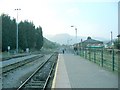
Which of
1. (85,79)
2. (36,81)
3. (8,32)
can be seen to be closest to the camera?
(85,79)

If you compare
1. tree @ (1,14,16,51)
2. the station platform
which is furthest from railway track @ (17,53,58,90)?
tree @ (1,14,16,51)

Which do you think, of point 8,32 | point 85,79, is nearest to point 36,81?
point 85,79

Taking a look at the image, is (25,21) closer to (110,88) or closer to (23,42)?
(23,42)

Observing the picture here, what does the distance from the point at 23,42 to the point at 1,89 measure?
82.6 m

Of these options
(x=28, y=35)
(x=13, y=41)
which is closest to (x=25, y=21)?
(x=28, y=35)

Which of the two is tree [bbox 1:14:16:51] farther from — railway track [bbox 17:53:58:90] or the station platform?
the station platform

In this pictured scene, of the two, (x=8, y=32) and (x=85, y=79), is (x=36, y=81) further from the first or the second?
(x=8, y=32)

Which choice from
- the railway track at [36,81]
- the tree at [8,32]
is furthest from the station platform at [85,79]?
the tree at [8,32]

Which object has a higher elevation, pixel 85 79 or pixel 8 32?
pixel 8 32

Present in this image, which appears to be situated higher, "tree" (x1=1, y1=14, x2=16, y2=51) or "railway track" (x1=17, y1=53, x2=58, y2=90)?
"tree" (x1=1, y1=14, x2=16, y2=51)

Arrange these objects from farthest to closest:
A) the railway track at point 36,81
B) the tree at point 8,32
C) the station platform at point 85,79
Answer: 1. the tree at point 8,32
2. the railway track at point 36,81
3. the station platform at point 85,79

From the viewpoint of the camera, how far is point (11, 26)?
281 ft

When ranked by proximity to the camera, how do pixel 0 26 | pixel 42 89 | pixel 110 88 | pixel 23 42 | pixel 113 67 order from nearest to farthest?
pixel 110 88
pixel 42 89
pixel 113 67
pixel 0 26
pixel 23 42

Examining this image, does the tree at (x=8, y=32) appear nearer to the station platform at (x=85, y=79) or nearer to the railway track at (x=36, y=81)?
the railway track at (x=36, y=81)
